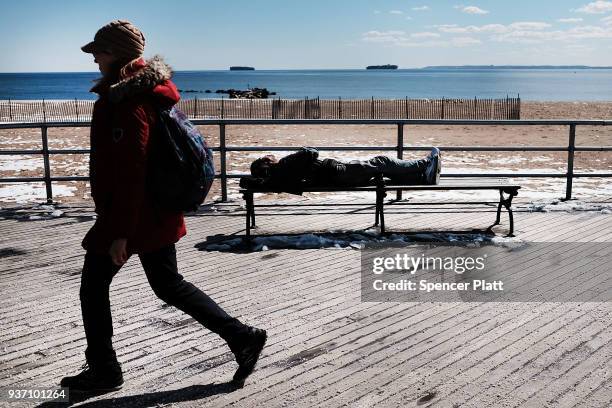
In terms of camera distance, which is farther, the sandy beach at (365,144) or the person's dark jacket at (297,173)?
the sandy beach at (365,144)

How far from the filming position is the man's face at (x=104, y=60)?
3.15 m

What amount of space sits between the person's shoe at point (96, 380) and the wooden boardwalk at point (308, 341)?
68 mm

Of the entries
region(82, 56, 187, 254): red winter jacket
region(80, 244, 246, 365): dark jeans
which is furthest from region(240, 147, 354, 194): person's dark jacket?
region(82, 56, 187, 254): red winter jacket

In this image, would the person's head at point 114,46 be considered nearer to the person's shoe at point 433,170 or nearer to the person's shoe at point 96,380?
the person's shoe at point 96,380

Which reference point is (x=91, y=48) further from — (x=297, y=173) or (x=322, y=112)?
(x=322, y=112)

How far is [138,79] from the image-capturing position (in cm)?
305

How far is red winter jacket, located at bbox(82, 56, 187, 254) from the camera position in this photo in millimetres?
3020

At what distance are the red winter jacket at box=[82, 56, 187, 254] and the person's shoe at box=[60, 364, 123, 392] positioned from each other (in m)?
0.73

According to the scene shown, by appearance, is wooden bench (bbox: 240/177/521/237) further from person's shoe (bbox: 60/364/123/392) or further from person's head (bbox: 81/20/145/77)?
person's head (bbox: 81/20/145/77)

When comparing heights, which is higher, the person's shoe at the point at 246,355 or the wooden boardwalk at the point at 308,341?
the person's shoe at the point at 246,355

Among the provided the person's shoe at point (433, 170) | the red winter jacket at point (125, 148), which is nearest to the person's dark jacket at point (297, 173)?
the person's shoe at point (433, 170)

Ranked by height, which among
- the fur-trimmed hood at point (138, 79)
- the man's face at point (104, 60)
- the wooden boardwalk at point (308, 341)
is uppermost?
the man's face at point (104, 60)

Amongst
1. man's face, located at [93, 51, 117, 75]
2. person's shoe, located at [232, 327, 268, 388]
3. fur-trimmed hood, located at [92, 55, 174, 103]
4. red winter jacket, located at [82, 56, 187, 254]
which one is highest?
man's face, located at [93, 51, 117, 75]

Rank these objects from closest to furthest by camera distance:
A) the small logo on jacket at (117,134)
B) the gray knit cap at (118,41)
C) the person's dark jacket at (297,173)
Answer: the small logo on jacket at (117,134) → the gray knit cap at (118,41) → the person's dark jacket at (297,173)
